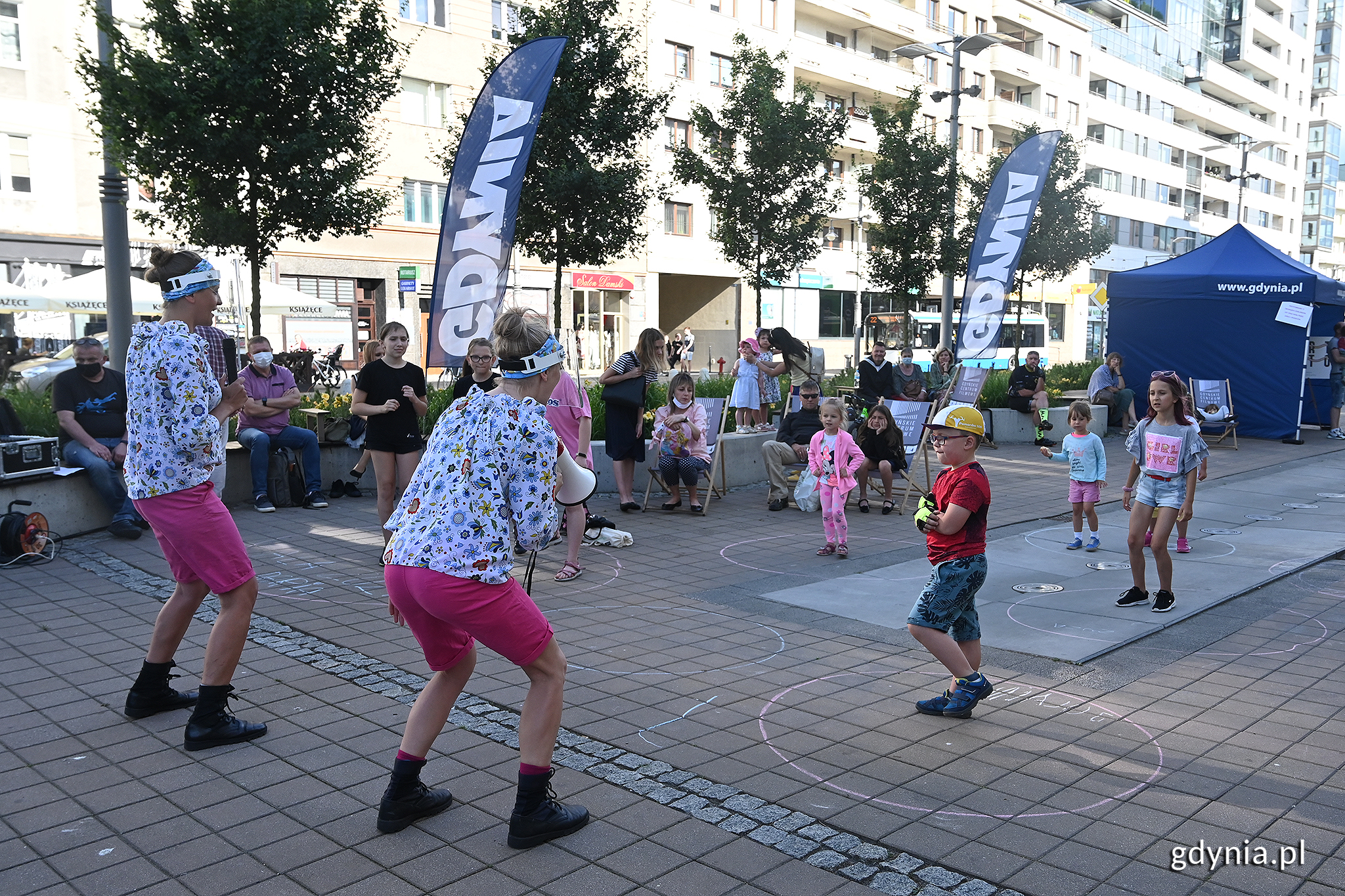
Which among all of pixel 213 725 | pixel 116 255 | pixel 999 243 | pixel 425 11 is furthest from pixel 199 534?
pixel 425 11

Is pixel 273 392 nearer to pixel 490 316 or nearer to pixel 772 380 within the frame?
pixel 490 316

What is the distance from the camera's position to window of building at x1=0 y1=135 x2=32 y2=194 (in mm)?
26047

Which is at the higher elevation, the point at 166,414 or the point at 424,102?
the point at 424,102

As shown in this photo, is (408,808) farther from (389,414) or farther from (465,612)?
(389,414)

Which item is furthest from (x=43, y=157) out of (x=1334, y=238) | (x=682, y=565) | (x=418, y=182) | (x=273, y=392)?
(x=1334, y=238)

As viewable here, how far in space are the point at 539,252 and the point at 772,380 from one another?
535 centimetres

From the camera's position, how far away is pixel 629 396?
9.95m

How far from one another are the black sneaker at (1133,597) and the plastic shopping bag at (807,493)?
13.2 feet

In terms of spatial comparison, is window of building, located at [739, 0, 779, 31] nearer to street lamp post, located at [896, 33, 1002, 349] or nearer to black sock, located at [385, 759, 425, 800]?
street lamp post, located at [896, 33, 1002, 349]

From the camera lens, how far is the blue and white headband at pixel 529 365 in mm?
3447

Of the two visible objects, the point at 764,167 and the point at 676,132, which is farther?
the point at 676,132

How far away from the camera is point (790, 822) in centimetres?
369

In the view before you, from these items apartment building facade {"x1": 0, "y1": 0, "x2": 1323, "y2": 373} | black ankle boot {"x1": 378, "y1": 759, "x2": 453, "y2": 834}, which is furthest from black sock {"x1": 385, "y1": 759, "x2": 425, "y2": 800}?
apartment building facade {"x1": 0, "y1": 0, "x2": 1323, "y2": 373}

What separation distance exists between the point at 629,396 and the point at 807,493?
2181 mm
